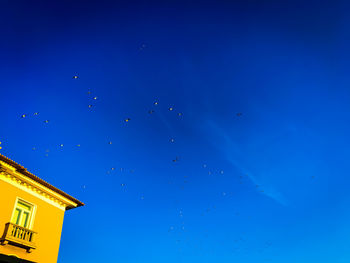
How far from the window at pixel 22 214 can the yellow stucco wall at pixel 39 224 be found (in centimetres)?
27

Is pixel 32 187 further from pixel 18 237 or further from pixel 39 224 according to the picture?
pixel 18 237

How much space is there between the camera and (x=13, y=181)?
14.2 m

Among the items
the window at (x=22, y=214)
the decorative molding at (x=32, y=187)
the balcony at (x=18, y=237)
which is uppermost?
the decorative molding at (x=32, y=187)

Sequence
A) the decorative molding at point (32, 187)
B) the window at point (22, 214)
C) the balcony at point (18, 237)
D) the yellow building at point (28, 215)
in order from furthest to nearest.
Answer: the window at point (22, 214) → the decorative molding at point (32, 187) → the yellow building at point (28, 215) → the balcony at point (18, 237)

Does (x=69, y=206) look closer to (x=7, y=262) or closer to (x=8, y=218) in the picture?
(x=8, y=218)

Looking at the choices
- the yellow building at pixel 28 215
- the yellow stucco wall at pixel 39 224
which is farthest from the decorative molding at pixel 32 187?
the yellow stucco wall at pixel 39 224

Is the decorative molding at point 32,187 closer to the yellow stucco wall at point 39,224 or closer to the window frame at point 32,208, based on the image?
the yellow stucco wall at point 39,224

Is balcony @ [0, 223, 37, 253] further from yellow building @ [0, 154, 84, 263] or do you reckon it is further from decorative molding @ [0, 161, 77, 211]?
decorative molding @ [0, 161, 77, 211]

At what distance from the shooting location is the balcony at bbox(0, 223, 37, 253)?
12.5 m

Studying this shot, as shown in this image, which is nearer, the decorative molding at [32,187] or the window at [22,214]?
the decorative molding at [32,187]

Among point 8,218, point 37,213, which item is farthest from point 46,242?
point 8,218

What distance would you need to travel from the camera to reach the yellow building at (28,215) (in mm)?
12998

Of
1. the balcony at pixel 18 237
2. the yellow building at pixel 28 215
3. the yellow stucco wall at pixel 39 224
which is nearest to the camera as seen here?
the balcony at pixel 18 237

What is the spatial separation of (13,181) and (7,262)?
9465 mm
